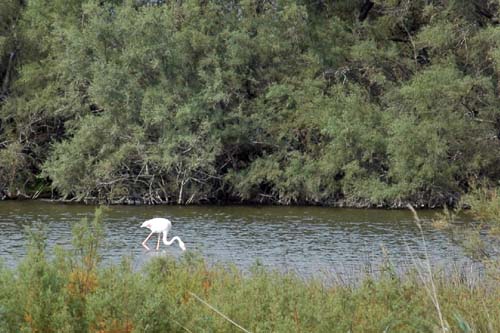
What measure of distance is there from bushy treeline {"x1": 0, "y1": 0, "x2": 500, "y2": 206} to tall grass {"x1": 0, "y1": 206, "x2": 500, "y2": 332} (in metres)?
20.6

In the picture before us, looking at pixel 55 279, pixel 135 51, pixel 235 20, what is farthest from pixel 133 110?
pixel 55 279

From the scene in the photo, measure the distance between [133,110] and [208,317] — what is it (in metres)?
25.0

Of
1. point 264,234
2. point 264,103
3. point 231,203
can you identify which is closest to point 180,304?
point 264,234

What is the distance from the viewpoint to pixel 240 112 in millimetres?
32625

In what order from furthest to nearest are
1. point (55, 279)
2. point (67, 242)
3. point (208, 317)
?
1. point (67, 242)
2. point (55, 279)
3. point (208, 317)

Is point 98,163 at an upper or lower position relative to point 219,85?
lower

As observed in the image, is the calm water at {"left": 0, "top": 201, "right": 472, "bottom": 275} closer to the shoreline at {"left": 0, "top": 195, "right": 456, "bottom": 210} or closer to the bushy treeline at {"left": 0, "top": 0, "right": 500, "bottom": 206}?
the shoreline at {"left": 0, "top": 195, "right": 456, "bottom": 210}

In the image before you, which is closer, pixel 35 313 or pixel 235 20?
pixel 35 313

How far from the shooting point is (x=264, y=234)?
Result: 24.4 m

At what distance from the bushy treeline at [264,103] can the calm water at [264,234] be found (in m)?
1.41

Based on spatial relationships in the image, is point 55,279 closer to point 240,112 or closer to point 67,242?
point 67,242

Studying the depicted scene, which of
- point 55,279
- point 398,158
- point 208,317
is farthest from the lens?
point 398,158

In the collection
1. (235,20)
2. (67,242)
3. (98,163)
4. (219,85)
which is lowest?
(67,242)

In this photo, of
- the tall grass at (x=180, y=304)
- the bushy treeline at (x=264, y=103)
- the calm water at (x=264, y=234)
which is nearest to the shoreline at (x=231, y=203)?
the bushy treeline at (x=264, y=103)
